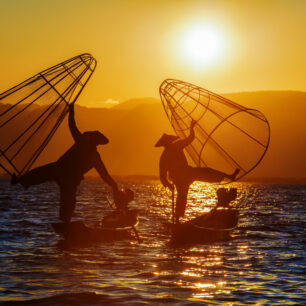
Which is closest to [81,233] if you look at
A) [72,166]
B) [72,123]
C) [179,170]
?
[72,166]

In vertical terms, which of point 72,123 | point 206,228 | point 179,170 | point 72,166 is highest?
point 72,123

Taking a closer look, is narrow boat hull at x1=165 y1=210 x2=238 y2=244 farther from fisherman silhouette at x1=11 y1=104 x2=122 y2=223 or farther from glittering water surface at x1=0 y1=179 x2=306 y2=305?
fisherman silhouette at x1=11 y1=104 x2=122 y2=223

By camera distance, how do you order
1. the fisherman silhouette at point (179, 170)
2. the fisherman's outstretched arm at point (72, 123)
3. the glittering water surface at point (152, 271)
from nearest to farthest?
the glittering water surface at point (152, 271)
the fisherman's outstretched arm at point (72, 123)
the fisherman silhouette at point (179, 170)

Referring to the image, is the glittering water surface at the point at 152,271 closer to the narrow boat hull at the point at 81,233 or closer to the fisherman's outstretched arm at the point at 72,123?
the narrow boat hull at the point at 81,233

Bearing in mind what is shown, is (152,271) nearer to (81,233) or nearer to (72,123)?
(81,233)

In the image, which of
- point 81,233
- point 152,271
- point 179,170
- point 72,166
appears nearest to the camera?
point 152,271

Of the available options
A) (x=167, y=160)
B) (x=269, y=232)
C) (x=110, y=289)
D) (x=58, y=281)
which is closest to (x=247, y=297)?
(x=110, y=289)

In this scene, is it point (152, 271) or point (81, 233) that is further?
point (81, 233)

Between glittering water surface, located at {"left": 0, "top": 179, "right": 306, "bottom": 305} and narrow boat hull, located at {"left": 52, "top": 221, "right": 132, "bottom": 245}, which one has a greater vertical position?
narrow boat hull, located at {"left": 52, "top": 221, "right": 132, "bottom": 245}

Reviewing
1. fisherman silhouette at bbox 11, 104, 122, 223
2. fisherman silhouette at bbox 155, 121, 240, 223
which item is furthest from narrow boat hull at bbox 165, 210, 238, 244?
fisherman silhouette at bbox 11, 104, 122, 223

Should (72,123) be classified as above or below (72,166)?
above

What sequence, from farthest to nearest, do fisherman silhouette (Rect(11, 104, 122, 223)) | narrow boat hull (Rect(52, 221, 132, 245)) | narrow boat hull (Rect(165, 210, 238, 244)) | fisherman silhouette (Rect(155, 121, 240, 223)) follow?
1. narrow boat hull (Rect(165, 210, 238, 244))
2. fisherman silhouette (Rect(155, 121, 240, 223))
3. narrow boat hull (Rect(52, 221, 132, 245))
4. fisherman silhouette (Rect(11, 104, 122, 223))

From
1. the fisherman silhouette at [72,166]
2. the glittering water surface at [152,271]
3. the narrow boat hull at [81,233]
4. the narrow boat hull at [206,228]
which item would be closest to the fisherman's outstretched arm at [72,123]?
the fisherman silhouette at [72,166]

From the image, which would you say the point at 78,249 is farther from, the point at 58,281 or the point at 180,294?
the point at 180,294
